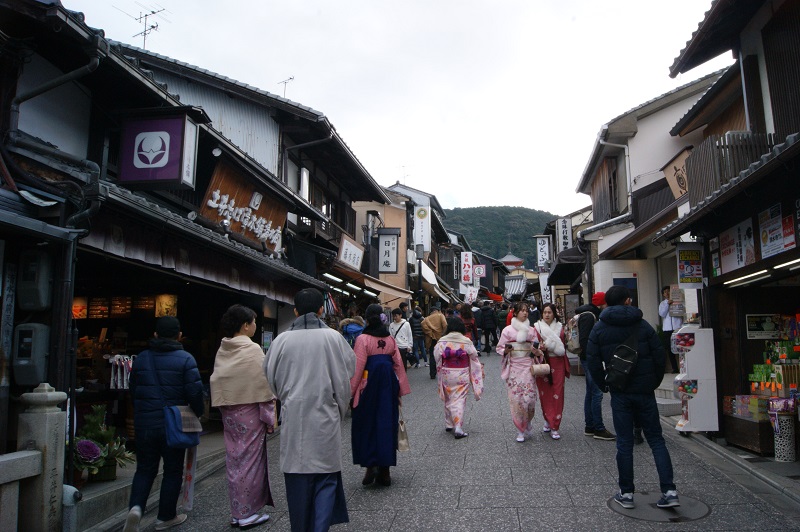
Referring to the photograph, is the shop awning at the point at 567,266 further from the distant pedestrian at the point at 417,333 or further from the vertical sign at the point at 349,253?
the vertical sign at the point at 349,253

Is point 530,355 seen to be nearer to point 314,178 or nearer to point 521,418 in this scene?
point 521,418

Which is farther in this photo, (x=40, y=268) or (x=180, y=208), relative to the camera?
(x=180, y=208)

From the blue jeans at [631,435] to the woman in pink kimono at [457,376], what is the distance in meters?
3.42

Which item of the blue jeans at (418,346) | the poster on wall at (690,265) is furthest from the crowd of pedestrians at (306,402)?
the blue jeans at (418,346)

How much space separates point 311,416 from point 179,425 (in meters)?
1.53

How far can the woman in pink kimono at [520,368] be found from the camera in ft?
28.6

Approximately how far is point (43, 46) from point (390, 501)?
6.24m

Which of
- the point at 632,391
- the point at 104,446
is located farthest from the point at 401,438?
the point at 104,446

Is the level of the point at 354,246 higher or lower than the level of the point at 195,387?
higher

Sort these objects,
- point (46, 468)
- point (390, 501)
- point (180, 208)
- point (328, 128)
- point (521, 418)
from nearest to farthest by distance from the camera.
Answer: point (46, 468) → point (390, 501) → point (521, 418) → point (180, 208) → point (328, 128)

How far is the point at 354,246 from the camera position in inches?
758

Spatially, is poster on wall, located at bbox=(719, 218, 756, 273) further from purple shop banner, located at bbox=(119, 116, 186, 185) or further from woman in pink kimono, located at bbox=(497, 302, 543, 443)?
purple shop banner, located at bbox=(119, 116, 186, 185)

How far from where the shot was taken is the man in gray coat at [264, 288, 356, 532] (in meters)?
4.63

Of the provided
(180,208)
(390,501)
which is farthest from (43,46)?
(390,501)
